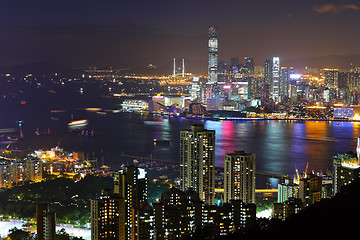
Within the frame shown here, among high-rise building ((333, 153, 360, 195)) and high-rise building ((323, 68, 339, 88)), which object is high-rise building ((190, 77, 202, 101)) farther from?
high-rise building ((333, 153, 360, 195))

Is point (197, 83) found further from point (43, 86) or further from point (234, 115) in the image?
point (43, 86)

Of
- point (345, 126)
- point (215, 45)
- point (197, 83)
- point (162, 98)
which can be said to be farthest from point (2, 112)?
point (345, 126)

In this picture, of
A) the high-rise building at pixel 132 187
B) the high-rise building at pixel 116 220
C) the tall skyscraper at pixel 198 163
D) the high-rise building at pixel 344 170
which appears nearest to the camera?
the high-rise building at pixel 116 220

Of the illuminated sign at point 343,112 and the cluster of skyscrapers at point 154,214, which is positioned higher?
the illuminated sign at point 343,112

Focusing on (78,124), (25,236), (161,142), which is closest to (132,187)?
(25,236)

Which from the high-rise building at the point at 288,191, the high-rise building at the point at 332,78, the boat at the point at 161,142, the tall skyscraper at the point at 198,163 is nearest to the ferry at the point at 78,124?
the boat at the point at 161,142

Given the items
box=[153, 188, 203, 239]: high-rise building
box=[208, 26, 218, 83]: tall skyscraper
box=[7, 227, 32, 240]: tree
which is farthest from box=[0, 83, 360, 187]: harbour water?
box=[208, 26, 218, 83]: tall skyscraper

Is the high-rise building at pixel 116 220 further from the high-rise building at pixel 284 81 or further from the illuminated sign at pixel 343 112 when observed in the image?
the high-rise building at pixel 284 81
